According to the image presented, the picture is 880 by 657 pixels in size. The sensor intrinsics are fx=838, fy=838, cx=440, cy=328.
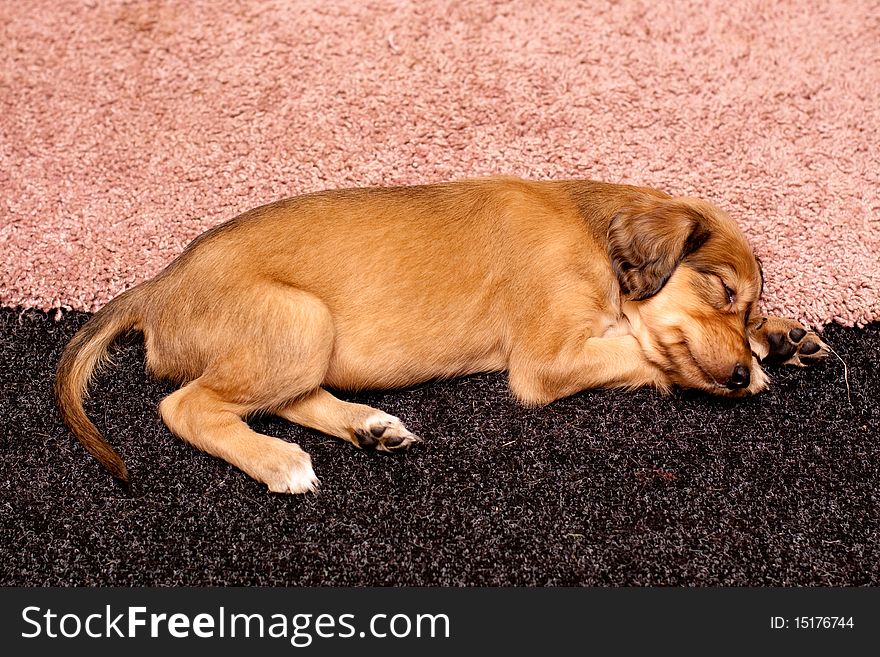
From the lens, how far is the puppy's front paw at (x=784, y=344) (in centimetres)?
307

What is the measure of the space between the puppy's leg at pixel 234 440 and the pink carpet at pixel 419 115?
773mm

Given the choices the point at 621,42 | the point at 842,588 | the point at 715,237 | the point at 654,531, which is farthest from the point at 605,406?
the point at 621,42

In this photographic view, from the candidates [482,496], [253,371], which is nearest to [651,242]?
[482,496]

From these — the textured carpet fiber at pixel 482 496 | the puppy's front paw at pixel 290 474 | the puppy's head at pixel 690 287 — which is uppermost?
the puppy's head at pixel 690 287

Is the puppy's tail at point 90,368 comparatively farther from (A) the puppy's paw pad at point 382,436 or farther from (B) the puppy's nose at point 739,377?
(B) the puppy's nose at point 739,377

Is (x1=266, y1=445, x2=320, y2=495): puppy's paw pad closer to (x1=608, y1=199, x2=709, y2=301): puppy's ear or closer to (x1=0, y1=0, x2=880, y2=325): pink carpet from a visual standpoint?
(x1=0, y1=0, x2=880, y2=325): pink carpet

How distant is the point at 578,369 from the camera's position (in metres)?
2.92

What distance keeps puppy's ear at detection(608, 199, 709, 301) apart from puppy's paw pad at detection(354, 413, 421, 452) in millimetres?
942

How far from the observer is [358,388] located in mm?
2947

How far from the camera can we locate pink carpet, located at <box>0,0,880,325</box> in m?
3.46

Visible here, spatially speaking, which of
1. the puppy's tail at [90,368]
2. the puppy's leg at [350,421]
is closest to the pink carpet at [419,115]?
the puppy's tail at [90,368]

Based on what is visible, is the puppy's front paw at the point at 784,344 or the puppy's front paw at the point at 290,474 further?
the puppy's front paw at the point at 784,344

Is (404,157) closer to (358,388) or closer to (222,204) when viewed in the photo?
(222,204)

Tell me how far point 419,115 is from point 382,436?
1.74 m
